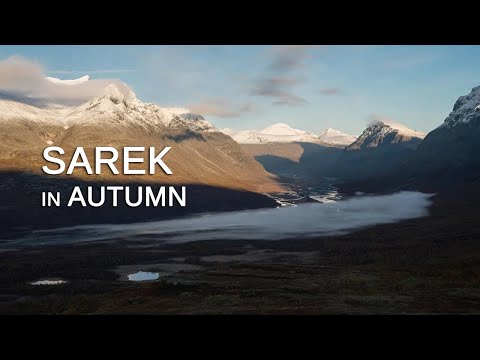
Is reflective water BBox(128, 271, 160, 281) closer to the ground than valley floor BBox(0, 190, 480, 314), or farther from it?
closer to the ground

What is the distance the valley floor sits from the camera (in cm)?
5647

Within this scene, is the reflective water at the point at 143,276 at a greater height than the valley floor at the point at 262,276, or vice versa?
the valley floor at the point at 262,276

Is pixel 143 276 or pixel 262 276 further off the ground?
pixel 262 276

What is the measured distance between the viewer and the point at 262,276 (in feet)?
292

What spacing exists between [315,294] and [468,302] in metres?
18.5

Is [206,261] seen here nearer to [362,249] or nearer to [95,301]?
[362,249]

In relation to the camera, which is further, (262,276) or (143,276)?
(143,276)

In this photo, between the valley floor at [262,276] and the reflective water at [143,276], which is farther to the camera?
the reflective water at [143,276]

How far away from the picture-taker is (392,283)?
74.7 meters

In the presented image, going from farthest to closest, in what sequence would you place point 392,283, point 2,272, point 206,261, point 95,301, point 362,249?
point 362,249 → point 206,261 → point 2,272 → point 392,283 → point 95,301

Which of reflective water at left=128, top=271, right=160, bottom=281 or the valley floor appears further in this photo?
reflective water at left=128, top=271, right=160, bottom=281

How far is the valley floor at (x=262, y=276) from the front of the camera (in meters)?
56.5
